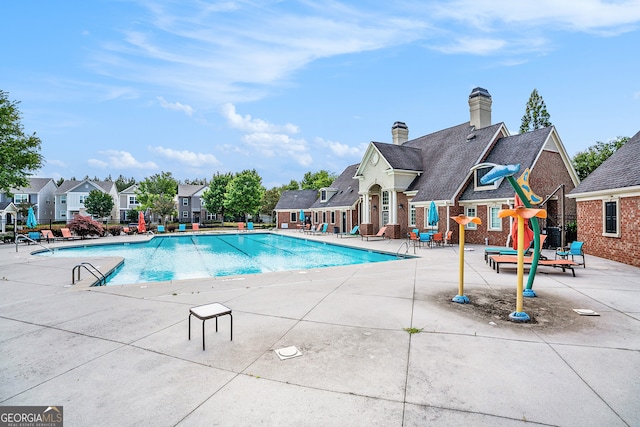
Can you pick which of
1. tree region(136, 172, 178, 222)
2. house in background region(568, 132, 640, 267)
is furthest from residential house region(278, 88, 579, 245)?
tree region(136, 172, 178, 222)

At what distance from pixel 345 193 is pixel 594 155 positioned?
25227 millimetres

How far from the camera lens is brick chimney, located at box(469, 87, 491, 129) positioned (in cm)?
2347

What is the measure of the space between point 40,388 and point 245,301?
3814 millimetres

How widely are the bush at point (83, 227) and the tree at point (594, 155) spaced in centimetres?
4628

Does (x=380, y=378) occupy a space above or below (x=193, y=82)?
below

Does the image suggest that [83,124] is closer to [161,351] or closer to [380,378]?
[161,351]

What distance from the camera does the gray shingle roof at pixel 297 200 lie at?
43.3 m

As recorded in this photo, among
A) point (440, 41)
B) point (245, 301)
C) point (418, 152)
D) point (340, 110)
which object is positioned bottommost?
point (245, 301)

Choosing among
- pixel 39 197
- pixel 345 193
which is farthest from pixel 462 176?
pixel 39 197

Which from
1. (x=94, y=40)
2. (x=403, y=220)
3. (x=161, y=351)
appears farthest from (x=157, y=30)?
(x=403, y=220)

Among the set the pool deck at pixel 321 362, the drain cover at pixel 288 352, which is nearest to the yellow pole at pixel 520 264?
the pool deck at pixel 321 362

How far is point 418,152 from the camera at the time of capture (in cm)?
2759

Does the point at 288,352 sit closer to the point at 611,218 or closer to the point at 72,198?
the point at 611,218

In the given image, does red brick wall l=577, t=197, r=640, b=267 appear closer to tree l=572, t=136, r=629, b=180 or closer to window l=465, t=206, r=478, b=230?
window l=465, t=206, r=478, b=230
